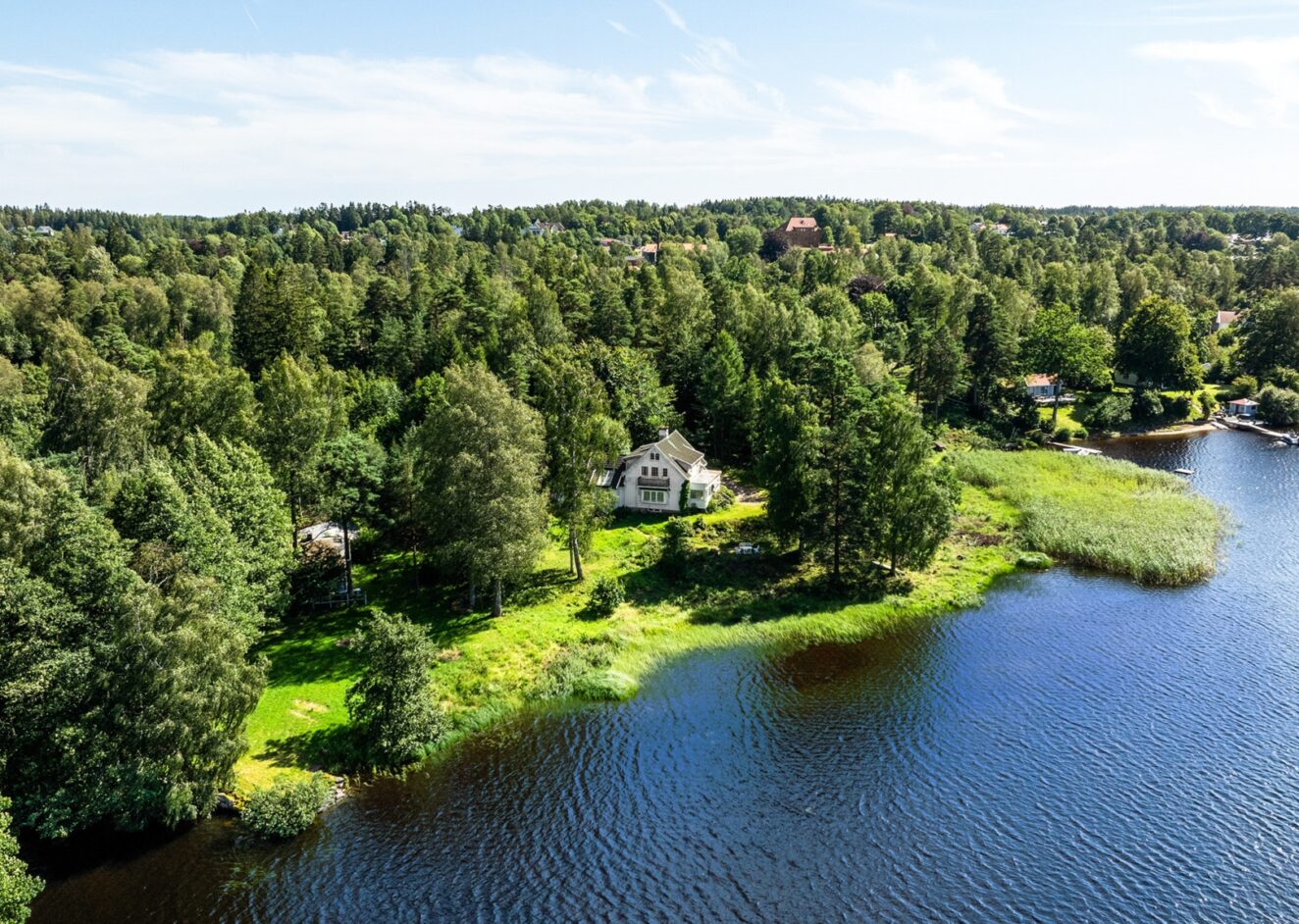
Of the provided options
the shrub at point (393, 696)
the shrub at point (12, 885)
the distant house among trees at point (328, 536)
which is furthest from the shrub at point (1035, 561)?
the shrub at point (12, 885)

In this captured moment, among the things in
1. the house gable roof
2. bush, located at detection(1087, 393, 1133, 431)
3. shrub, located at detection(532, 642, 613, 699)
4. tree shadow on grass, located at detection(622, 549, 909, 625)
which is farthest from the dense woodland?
shrub, located at detection(532, 642, 613, 699)

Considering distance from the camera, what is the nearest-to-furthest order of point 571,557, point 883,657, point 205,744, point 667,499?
point 205,744
point 883,657
point 571,557
point 667,499

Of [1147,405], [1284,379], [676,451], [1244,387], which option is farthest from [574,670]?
[1244,387]

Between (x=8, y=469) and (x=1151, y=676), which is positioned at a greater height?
(x=8, y=469)

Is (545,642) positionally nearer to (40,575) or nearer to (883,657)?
(883,657)

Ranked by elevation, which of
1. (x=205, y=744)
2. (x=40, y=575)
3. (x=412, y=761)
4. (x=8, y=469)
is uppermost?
(x=8, y=469)

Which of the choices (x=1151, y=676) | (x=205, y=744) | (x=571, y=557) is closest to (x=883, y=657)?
(x=1151, y=676)
